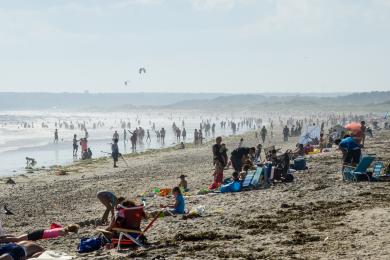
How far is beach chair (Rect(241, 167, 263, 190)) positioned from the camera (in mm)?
15453

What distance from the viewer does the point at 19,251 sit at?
8.02 metres

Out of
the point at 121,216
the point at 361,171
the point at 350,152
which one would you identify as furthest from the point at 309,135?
the point at 121,216

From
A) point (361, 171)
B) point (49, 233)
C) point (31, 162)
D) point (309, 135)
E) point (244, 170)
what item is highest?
point (361, 171)

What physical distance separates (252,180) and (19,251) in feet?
28.0

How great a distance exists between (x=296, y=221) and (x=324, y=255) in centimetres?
249

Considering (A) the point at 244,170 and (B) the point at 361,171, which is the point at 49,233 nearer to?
(A) the point at 244,170

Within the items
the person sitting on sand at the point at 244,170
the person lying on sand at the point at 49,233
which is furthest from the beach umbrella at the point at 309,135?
the person lying on sand at the point at 49,233

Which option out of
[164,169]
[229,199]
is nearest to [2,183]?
[164,169]

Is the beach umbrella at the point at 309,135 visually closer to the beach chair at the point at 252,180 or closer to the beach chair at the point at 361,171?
the beach chair at the point at 252,180

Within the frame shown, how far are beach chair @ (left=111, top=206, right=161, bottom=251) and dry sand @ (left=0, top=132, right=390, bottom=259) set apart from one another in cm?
27

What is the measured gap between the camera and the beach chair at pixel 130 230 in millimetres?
9203

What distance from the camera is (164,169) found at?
85.3 ft

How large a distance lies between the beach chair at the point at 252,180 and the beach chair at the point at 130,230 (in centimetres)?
636

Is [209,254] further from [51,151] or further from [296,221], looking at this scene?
[51,151]
